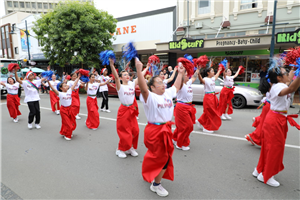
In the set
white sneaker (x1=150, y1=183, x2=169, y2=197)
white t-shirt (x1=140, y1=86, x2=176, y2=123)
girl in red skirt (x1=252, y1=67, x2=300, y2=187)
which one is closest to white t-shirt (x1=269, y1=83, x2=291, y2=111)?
girl in red skirt (x1=252, y1=67, x2=300, y2=187)

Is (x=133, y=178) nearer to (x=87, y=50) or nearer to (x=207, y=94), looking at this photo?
(x=207, y=94)

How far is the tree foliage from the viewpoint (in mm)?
15227

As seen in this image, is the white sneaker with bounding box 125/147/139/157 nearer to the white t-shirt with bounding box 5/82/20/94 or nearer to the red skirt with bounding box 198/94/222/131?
the red skirt with bounding box 198/94/222/131

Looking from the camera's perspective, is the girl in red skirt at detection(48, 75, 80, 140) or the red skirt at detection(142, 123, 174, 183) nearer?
the red skirt at detection(142, 123, 174, 183)

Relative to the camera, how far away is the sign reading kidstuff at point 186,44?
13.0 metres

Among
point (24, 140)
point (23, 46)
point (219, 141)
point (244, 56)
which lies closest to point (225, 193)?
point (219, 141)

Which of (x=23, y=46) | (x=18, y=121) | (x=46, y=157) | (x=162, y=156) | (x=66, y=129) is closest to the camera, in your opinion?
(x=162, y=156)

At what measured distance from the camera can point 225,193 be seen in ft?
9.61

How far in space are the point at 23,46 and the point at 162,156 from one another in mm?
35904

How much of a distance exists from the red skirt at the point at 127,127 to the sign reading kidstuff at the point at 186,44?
400 inches

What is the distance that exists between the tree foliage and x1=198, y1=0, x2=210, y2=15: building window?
23.8 feet

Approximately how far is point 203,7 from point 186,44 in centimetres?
448

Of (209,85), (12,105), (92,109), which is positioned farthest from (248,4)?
Result: (12,105)

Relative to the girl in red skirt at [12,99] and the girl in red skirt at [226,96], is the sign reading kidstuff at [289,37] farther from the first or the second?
the girl in red skirt at [12,99]
